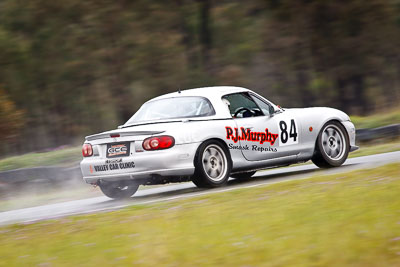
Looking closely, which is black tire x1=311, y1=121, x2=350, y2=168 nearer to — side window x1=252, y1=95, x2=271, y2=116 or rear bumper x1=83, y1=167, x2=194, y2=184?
side window x1=252, y1=95, x2=271, y2=116

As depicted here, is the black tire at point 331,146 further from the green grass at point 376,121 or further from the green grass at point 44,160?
the green grass at point 376,121

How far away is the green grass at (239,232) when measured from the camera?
5551 millimetres

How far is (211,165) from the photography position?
1002 cm

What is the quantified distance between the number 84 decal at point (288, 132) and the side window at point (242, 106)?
417 mm

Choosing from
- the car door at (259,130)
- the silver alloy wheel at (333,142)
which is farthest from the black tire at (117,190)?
the silver alloy wheel at (333,142)

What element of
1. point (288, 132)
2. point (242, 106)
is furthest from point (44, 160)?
point (288, 132)

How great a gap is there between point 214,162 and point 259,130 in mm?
1042

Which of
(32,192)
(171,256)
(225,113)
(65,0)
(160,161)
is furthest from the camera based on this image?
(65,0)

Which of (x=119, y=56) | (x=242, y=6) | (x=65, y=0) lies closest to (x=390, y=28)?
(x=242, y=6)

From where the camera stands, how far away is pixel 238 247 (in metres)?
5.84

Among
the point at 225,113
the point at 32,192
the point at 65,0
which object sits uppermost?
the point at 65,0

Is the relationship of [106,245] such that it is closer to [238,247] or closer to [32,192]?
[238,247]

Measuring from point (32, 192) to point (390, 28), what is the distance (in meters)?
28.1

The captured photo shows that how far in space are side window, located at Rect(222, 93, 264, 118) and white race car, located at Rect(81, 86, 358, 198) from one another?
0.02 metres
